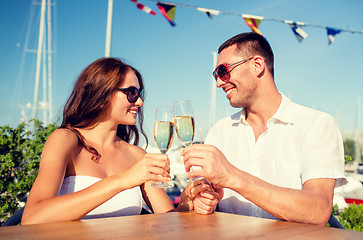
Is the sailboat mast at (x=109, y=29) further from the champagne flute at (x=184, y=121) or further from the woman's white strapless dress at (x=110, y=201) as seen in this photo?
the champagne flute at (x=184, y=121)

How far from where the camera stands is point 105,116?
2711 mm

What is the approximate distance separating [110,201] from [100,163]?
0.35 metres

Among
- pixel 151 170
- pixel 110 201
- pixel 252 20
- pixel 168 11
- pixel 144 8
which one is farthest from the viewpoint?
pixel 252 20

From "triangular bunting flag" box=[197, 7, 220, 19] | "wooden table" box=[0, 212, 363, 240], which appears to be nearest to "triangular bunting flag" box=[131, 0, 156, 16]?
"triangular bunting flag" box=[197, 7, 220, 19]

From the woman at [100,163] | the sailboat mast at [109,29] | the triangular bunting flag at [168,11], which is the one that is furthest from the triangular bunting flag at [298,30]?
the woman at [100,163]

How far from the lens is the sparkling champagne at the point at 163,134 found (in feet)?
6.19

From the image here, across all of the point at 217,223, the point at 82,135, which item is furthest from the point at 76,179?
the point at 217,223

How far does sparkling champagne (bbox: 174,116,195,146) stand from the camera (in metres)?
1.86

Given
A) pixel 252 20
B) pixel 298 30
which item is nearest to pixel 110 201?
pixel 252 20

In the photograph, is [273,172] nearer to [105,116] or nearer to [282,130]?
[282,130]

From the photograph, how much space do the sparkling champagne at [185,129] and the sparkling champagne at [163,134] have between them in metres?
0.05

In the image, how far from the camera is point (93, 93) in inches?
103

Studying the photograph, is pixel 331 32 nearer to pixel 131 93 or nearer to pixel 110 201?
pixel 131 93

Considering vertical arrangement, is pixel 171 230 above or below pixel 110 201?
above
